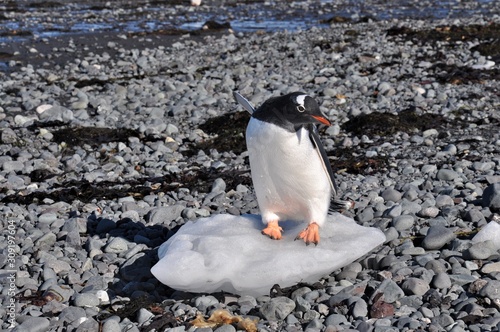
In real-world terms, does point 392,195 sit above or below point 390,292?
below

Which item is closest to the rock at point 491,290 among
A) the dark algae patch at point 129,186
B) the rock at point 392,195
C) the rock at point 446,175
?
the rock at point 392,195

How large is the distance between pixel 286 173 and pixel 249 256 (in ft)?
1.96

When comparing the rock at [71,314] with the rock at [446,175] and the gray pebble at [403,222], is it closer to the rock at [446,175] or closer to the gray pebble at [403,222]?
the gray pebble at [403,222]

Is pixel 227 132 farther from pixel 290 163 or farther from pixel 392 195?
pixel 290 163

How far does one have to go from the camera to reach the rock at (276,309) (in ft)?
15.3

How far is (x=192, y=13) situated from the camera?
1032 inches

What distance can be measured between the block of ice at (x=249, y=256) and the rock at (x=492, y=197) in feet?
4.39

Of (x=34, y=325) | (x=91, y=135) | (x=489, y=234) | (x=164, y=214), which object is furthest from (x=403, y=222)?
(x=91, y=135)

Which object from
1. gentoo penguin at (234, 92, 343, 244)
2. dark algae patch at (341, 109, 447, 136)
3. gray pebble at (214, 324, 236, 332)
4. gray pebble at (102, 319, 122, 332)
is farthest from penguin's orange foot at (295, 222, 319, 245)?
dark algae patch at (341, 109, 447, 136)

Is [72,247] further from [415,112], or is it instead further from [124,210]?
[415,112]

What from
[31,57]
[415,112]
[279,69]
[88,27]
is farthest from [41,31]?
[415,112]

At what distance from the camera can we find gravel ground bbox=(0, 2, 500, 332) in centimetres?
476

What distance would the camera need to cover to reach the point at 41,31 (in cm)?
2117

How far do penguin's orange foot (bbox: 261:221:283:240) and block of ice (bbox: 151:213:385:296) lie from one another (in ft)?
0.15
